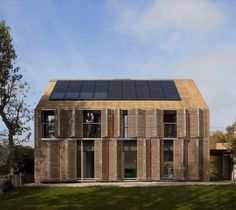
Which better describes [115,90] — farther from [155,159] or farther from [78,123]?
[155,159]

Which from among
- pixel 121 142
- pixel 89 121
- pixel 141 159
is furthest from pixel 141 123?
pixel 89 121

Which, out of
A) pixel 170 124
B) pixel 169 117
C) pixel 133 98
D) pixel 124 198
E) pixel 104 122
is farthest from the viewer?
pixel 133 98

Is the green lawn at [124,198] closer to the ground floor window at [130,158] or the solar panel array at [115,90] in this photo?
the ground floor window at [130,158]

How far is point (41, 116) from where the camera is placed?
1358 inches

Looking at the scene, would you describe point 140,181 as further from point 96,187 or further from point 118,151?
point 96,187

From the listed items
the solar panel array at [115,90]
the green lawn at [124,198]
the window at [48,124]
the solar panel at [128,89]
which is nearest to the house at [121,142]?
the window at [48,124]

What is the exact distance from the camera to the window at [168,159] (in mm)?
34156

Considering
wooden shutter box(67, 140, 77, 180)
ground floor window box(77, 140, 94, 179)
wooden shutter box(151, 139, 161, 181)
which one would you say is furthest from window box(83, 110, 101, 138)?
wooden shutter box(151, 139, 161, 181)

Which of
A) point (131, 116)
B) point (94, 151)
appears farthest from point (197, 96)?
point (94, 151)

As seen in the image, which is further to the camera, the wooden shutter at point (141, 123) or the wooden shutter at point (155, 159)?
the wooden shutter at point (141, 123)

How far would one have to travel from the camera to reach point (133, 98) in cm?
3569

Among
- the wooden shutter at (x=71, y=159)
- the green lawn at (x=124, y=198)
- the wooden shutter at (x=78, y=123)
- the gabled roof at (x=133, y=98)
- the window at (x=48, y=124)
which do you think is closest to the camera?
the green lawn at (x=124, y=198)

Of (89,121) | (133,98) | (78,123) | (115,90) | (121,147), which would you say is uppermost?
(115,90)

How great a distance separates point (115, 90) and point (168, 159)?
21.2ft
